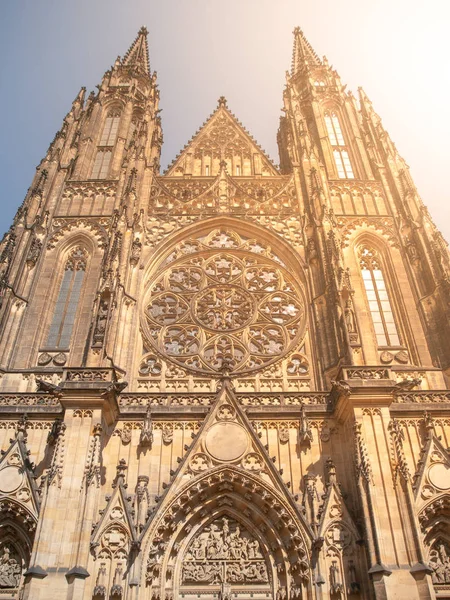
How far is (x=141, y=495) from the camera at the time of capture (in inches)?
491

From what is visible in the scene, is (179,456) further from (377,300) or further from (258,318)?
(377,300)

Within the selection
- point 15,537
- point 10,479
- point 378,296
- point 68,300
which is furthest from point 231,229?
point 15,537

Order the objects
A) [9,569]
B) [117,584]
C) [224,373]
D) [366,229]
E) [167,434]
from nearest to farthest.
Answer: [117,584]
[9,569]
[167,434]
[224,373]
[366,229]

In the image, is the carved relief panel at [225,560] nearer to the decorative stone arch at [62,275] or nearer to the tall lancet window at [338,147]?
the decorative stone arch at [62,275]

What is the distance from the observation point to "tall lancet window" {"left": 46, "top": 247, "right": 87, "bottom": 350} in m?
16.8

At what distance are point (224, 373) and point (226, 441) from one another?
1.94 meters

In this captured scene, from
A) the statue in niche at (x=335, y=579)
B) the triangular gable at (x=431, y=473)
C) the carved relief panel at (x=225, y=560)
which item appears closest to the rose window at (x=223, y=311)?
the carved relief panel at (x=225, y=560)

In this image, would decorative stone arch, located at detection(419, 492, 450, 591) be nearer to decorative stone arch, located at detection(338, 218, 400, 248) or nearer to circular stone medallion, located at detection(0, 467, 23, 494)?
circular stone medallion, located at detection(0, 467, 23, 494)

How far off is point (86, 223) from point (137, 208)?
184cm

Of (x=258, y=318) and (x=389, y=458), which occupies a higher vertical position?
(x=258, y=318)

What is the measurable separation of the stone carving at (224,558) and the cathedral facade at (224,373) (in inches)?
1.8

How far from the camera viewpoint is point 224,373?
586 inches

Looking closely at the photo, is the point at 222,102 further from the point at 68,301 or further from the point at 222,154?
the point at 68,301

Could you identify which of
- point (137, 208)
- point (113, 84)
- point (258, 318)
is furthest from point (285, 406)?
point (113, 84)
